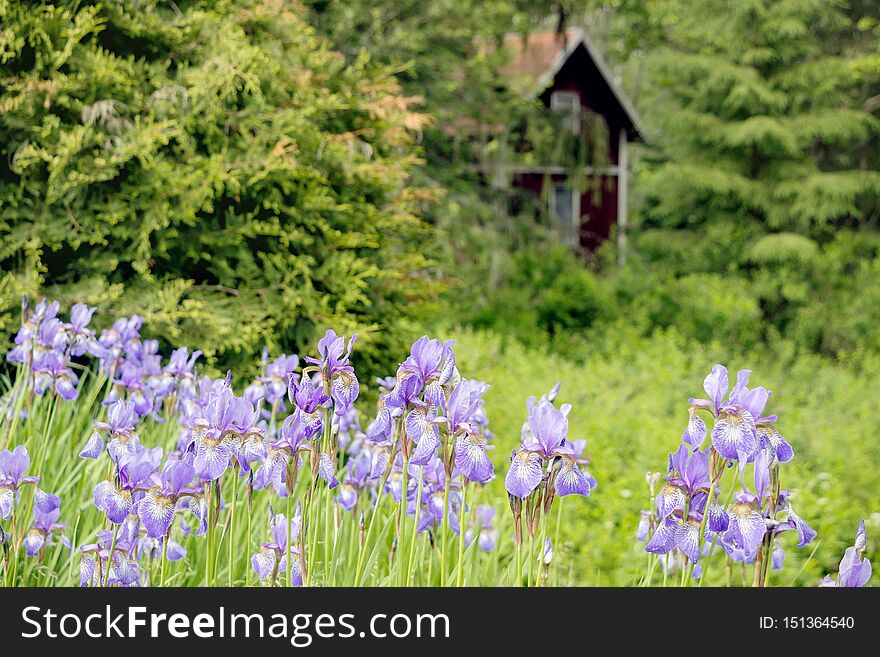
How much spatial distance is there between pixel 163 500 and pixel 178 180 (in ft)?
10.4

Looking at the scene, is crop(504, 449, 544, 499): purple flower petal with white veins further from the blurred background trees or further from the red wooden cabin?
the red wooden cabin

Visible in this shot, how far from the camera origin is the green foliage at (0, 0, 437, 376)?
15.5ft

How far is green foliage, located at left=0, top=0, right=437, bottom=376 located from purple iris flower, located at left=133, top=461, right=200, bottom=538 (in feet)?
9.31

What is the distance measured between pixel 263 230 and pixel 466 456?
3.39m

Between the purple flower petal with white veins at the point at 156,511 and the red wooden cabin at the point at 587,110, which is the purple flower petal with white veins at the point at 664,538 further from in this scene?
the red wooden cabin at the point at 587,110

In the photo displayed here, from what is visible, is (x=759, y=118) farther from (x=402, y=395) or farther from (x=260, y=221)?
(x=402, y=395)

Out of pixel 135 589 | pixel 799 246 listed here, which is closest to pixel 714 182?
pixel 799 246

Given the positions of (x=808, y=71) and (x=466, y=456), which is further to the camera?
(x=808, y=71)

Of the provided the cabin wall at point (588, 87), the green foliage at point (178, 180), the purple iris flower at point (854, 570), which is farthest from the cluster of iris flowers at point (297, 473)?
the cabin wall at point (588, 87)

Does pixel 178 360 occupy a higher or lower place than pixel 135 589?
higher

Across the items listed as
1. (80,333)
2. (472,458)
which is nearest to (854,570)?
(472,458)

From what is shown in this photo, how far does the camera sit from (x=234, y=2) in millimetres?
5422

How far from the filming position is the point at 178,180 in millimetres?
4688

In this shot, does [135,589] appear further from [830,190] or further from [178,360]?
[830,190]
